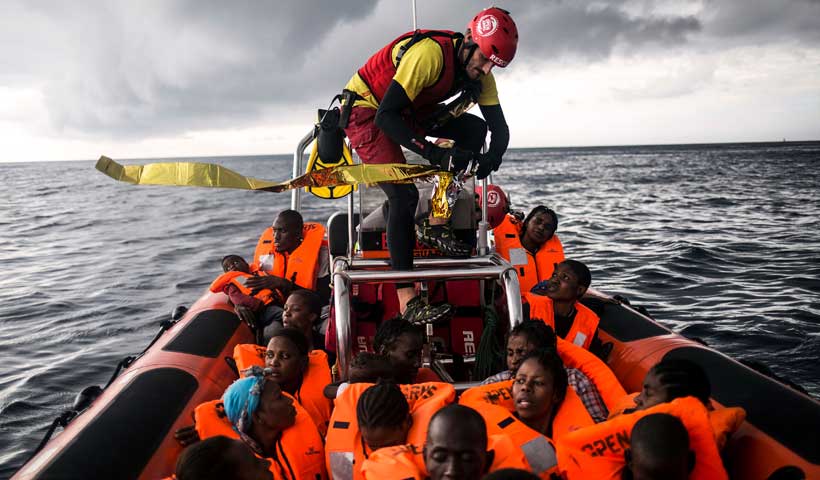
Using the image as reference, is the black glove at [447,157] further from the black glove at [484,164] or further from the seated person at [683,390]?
the seated person at [683,390]

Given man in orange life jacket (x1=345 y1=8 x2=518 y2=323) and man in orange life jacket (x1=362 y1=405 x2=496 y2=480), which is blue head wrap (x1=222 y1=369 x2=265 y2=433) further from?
man in orange life jacket (x1=345 y1=8 x2=518 y2=323)

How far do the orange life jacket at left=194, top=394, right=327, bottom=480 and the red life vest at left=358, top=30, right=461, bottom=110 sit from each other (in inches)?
73.7

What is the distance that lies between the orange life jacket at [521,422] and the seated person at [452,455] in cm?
37

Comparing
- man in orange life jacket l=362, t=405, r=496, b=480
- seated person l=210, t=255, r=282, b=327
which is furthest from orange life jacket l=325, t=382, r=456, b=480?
seated person l=210, t=255, r=282, b=327

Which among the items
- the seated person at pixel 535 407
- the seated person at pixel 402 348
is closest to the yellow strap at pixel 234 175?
the seated person at pixel 402 348

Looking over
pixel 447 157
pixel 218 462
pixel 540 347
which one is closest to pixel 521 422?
pixel 540 347

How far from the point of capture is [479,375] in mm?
3719

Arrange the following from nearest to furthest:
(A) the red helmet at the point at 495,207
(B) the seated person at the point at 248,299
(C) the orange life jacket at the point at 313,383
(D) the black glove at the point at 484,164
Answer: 1. (C) the orange life jacket at the point at 313,383
2. (D) the black glove at the point at 484,164
3. (B) the seated person at the point at 248,299
4. (A) the red helmet at the point at 495,207

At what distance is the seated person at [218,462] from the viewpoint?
6.29 feet

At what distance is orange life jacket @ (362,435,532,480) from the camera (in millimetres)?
2102

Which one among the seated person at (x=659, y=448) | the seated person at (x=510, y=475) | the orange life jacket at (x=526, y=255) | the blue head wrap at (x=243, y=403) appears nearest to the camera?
the seated person at (x=510, y=475)

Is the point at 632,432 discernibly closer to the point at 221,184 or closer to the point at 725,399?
the point at 725,399

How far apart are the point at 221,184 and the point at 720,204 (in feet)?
60.6

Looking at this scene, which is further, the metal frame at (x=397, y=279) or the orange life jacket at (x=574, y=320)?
the orange life jacket at (x=574, y=320)
